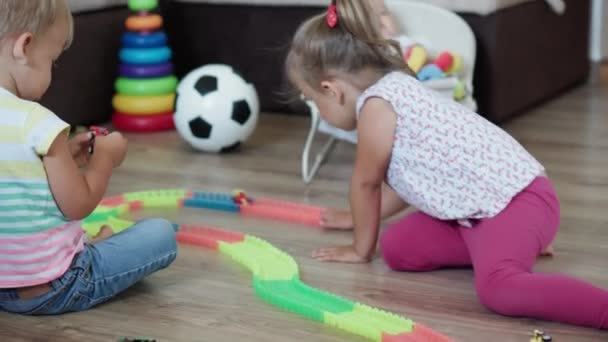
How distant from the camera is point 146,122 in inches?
112

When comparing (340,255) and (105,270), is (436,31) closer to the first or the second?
(340,255)

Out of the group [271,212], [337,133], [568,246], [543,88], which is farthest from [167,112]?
[568,246]

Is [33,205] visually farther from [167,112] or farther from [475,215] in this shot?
[167,112]

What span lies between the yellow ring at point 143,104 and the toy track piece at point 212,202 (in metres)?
0.82

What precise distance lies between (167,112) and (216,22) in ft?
1.26

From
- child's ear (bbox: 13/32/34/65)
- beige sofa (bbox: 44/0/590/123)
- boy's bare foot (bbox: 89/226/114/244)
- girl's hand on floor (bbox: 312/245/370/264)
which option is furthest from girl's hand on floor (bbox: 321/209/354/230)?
beige sofa (bbox: 44/0/590/123)

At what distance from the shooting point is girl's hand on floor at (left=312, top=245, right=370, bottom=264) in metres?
1.74

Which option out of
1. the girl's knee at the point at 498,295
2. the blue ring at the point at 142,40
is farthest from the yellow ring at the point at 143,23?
the girl's knee at the point at 498,295

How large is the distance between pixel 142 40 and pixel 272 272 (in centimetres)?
140

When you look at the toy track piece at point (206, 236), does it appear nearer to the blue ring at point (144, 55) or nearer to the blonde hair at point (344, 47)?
the blonde hair at point (344, 47)

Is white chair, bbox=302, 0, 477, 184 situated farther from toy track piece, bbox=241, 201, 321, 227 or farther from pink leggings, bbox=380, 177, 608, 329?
pink leggings, bbox=380, 177, 608, 329

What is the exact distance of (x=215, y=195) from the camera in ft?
6.92

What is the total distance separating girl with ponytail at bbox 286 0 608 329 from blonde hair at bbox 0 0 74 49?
0.45 metres

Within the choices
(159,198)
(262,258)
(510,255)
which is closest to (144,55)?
(159,198)
